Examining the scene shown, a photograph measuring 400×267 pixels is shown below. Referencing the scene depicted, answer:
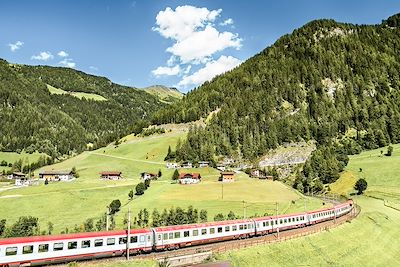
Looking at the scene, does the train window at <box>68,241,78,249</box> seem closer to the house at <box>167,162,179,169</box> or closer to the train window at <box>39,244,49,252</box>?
the train window at <box>39,244,49,252</box>

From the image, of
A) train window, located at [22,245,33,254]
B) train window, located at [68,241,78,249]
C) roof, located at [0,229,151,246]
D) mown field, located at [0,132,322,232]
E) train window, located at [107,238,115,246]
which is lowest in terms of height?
mown field, located at [0,132,322,232]

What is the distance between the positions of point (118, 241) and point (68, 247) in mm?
5249

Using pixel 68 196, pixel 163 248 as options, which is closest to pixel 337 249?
pixel 163 248

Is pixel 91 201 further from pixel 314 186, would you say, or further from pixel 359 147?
pixel 359 147

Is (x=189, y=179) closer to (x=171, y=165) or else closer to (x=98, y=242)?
(x=171, y=165)

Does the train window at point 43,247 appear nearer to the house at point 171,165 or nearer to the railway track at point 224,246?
the railway track at point 224,246

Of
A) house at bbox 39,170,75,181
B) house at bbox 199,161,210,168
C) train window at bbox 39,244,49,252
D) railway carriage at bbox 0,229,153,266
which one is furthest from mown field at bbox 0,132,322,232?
train window at bbox 39,244,49,252

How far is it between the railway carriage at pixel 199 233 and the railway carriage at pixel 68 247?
5.53ft

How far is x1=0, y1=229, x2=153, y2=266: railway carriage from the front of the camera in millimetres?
32656

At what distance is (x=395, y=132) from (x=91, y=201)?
500 feet

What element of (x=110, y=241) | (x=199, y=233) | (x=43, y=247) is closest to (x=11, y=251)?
(x=43, y=247)

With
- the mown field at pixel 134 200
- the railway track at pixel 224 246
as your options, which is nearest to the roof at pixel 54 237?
the railway track at pixel 224 246

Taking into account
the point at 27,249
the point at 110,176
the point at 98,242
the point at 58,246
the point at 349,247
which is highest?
the point at 110,176

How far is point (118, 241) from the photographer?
3950 cm
